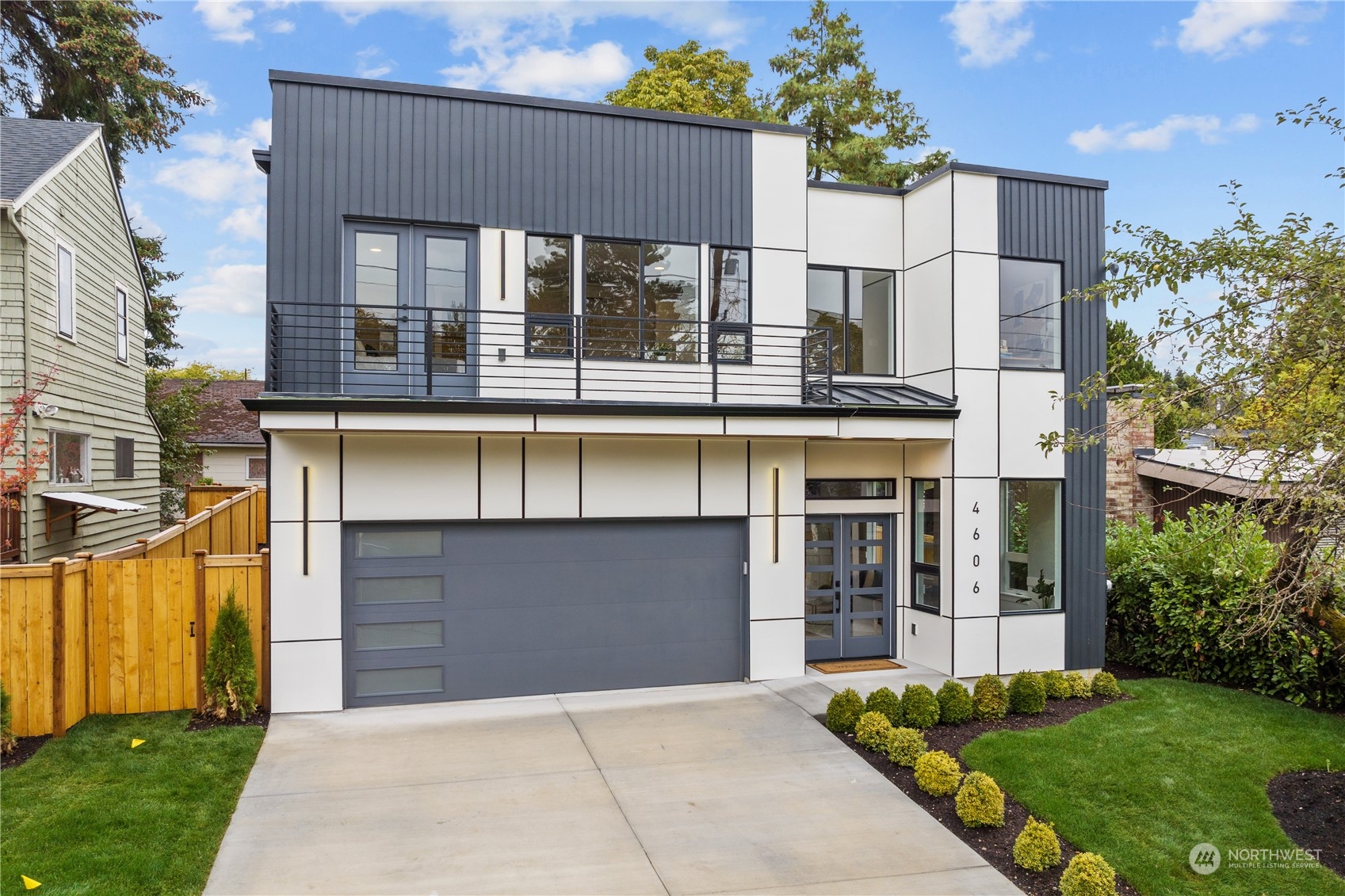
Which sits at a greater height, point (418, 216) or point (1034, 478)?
point (418, 216)

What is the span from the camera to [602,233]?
9.97 metres

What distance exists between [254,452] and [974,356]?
2626cm

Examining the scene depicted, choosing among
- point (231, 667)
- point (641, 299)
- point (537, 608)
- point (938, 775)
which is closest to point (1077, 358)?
point (641, 299)

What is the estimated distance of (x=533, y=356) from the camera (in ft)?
31.5

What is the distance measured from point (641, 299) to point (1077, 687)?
23.0 ft

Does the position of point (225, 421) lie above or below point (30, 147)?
below

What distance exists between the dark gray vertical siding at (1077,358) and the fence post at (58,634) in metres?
11.6

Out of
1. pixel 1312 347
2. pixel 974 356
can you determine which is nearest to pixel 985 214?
pixel 974 356

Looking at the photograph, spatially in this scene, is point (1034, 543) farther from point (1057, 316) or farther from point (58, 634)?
point (58, 634)

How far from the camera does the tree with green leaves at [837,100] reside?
22891mm

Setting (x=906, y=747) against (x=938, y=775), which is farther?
(x=906, y=747)

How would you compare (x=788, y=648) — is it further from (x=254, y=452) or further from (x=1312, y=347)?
(x=254, y=452)

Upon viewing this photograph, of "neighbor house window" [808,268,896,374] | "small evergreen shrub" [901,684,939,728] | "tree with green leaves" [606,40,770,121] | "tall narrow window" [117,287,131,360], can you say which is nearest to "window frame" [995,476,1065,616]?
"neighbor house window" [808,268,896,374]

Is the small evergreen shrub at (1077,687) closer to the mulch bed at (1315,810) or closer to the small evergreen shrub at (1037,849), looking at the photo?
the mulch bed at (1315,810)
